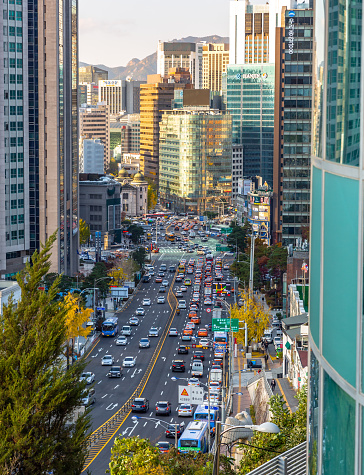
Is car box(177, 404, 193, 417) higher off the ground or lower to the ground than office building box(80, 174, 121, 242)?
lower

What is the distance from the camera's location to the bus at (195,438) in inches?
2205

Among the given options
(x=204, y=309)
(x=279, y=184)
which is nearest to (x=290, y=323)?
(x=204, y=309)

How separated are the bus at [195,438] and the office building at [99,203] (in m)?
136

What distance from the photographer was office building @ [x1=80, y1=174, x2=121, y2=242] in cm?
19400

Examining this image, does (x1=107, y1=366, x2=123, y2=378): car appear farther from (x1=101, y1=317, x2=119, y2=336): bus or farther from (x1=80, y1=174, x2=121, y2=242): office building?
(x1=80, y1=174, x2=121, y2=242): office building

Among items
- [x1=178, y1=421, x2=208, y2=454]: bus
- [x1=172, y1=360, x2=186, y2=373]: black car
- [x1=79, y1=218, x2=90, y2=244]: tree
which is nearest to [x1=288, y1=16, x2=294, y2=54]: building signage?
[x1=79, y1=218, x2=90, y2=244]: tree

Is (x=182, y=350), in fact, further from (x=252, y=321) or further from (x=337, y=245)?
(x=337, y=245)

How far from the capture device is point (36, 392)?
94.5 ft

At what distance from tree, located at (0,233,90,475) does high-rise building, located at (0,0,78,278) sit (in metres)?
91.8

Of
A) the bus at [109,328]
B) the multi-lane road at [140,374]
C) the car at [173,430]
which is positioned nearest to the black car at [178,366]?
the multi-lane road at [140,374]

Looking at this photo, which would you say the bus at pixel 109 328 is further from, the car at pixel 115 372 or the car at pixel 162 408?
the car at pixel 162 408

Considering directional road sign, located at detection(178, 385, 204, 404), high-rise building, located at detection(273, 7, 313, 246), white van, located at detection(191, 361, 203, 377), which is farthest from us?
high-rise building, located at detection(273, 7, 313, 246)

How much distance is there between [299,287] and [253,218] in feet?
300

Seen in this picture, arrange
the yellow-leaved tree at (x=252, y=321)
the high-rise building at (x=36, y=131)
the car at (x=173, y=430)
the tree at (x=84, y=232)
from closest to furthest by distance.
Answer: the car at (x=173, y=430) < the yellow-leaved tree at (x=252, y=321) < the high-rise building at (x=36, y=131) < the tree at (x=84, y=232)
